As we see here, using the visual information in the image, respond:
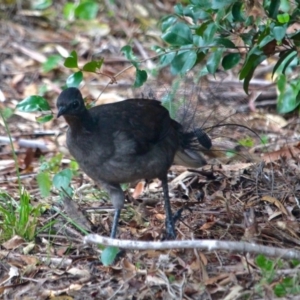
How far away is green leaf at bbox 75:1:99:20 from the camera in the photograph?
1009 centimetres

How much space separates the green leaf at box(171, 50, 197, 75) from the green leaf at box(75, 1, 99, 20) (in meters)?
5.23

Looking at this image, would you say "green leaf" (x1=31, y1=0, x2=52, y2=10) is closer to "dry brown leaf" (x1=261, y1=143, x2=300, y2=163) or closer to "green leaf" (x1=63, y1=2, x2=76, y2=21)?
"green leaf" (x1=63, y1=2, x2=76, y2=21)

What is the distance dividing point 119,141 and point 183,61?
0.65 meters

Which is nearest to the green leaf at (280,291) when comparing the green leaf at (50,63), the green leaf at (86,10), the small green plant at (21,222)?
the small green plant at (21,222)

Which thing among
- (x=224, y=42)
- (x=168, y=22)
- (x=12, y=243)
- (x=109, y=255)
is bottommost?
(x=12, y=243)

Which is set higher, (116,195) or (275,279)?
(275,279)

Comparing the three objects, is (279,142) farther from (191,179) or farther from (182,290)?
(182,290)

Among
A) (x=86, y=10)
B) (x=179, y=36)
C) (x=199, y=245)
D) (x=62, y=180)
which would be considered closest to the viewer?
(x=199, y=245)

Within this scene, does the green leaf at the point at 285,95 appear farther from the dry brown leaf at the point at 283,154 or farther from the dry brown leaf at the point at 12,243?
the dry brown leaf at the point at 12,243

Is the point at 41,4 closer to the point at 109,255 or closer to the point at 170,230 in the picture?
the point at 170,230

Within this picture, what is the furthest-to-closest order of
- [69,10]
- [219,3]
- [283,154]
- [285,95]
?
Result: [69,10]
[285,95]
[283,154]
[219,3]

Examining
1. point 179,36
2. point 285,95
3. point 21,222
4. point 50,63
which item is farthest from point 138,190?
point 50,63

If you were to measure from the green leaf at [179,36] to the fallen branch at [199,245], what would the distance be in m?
1.42

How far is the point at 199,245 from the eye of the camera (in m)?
3.99
